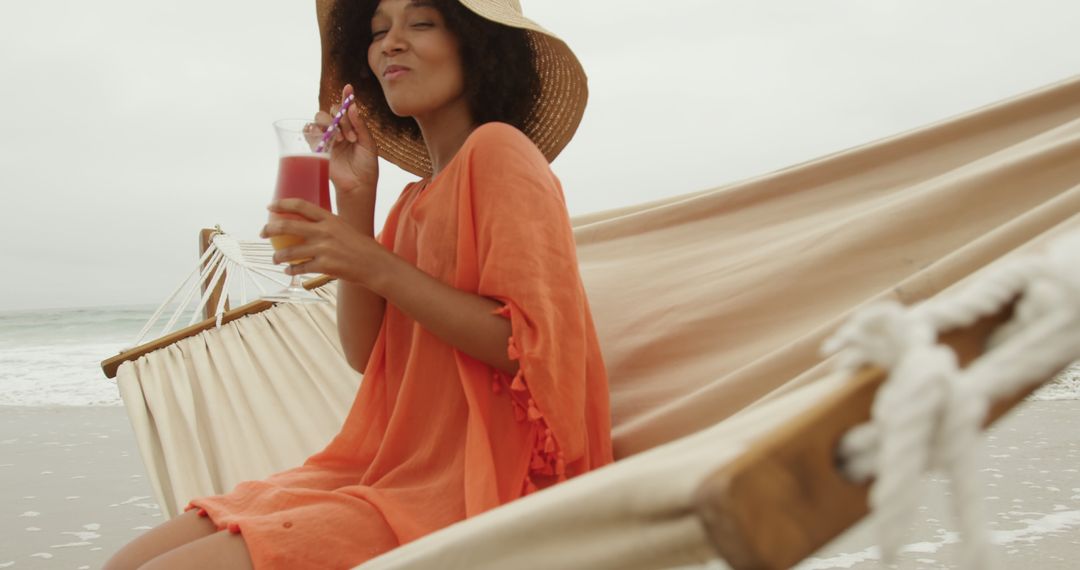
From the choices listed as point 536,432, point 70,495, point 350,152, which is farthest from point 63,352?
point 536,432

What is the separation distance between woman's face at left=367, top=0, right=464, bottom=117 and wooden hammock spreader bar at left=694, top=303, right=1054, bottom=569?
1053 millimetres

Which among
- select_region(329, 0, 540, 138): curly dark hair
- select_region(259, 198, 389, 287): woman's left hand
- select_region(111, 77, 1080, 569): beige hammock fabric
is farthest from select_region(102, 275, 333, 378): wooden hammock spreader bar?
select_region(259, 198, 389, 287): woman's left hand

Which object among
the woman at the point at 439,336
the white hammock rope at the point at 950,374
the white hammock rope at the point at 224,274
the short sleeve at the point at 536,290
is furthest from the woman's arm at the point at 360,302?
the white hammock rope at the point at 950,374

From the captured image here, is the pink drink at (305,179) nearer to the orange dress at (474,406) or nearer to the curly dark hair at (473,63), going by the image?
the orange dress at (474,406)

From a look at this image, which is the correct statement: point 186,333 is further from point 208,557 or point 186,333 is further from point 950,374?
point 950,374

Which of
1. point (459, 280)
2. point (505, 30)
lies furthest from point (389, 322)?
point (505, 30)

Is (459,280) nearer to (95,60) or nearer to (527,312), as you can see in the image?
(527,312)

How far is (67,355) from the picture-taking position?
9898 millimetres

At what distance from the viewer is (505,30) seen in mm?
1479

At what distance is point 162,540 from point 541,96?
0.92m

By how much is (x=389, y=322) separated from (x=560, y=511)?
3.08ft

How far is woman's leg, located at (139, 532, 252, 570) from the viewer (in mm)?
1060

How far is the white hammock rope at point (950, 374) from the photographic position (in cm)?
37

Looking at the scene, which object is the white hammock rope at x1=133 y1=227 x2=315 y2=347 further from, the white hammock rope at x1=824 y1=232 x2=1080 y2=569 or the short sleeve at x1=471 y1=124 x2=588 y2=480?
the white hammock rope at x1=824 y1=232 x2=1080 y2=569
